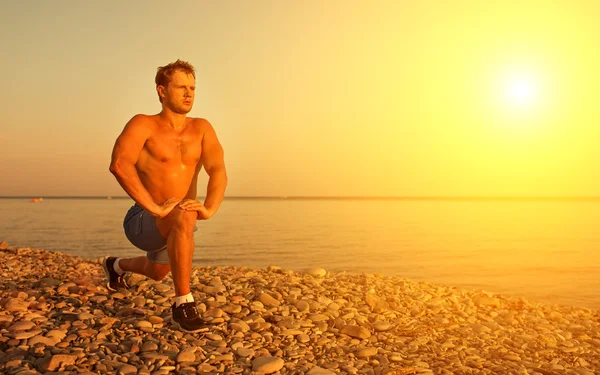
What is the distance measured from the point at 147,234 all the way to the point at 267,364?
2006 millimetres

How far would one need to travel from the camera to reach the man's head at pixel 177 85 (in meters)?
5.89

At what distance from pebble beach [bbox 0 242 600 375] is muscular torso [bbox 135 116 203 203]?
1.57 metres

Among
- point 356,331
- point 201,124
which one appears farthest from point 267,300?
point 201,124

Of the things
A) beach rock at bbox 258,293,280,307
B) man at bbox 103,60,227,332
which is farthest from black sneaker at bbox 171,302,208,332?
beach rock at bbox 258,293,280,307

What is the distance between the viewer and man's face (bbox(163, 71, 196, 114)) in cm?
589

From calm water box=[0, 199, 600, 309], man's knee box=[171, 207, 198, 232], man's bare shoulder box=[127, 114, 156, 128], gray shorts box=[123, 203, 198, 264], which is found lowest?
calm water box=[0, 199, 600, 309]

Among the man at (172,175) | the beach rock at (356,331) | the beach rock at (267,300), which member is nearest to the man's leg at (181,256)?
the man at (172,175)

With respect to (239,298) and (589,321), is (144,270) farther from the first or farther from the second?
(589,321)

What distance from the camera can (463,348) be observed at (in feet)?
22.3

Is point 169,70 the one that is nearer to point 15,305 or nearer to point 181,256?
point 181,256

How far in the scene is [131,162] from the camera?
584 cm

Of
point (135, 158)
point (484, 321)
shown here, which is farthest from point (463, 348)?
point (135, 158)

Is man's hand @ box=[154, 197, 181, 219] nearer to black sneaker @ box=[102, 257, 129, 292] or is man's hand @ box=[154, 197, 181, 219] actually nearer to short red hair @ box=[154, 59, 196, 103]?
short red hair @ box=[154, 59, 196, 103]

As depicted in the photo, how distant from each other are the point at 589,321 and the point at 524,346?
10.7 ft
